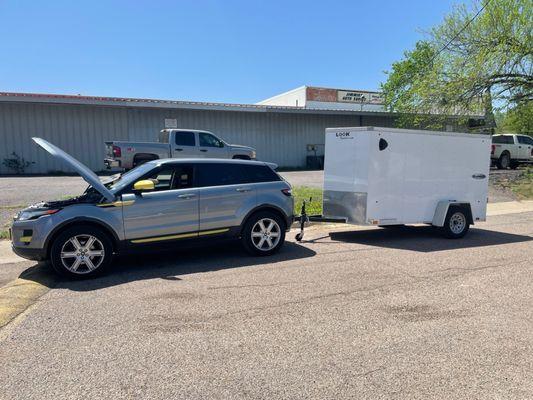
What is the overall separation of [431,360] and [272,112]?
22.2 meters

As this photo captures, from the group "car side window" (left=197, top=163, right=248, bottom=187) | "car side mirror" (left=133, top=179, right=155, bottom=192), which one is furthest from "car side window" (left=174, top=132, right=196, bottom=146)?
"car side mirror" (left=133, top=179, right=155, bottom=192)

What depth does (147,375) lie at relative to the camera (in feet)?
10.7

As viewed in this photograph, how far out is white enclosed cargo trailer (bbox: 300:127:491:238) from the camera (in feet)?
26.7

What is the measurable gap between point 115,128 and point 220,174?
1691 centimetres

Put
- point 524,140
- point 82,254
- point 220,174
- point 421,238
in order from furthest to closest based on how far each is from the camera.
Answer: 1. point 524,140
2. point 421,238
3. point 220,174
4. point 82,254

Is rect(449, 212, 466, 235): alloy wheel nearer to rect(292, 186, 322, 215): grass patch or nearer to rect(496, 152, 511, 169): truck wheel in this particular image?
rect(292, 186, 322, 215): grass patch

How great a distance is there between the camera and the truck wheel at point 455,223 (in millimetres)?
8695

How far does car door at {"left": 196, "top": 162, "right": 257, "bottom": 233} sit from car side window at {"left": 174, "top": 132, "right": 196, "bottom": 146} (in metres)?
9.32

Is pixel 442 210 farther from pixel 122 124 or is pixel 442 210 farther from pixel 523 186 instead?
pixel 122 124

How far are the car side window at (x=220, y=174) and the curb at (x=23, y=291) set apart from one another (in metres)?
2.62

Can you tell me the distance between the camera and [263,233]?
277 inches

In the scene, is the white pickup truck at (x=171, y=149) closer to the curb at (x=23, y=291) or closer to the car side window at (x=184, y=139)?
the car side window at (x=184, y=139)

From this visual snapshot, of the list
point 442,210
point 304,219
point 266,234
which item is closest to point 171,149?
point 304,219

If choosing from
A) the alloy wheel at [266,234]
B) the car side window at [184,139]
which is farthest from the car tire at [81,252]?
the car side window at [184,139]
